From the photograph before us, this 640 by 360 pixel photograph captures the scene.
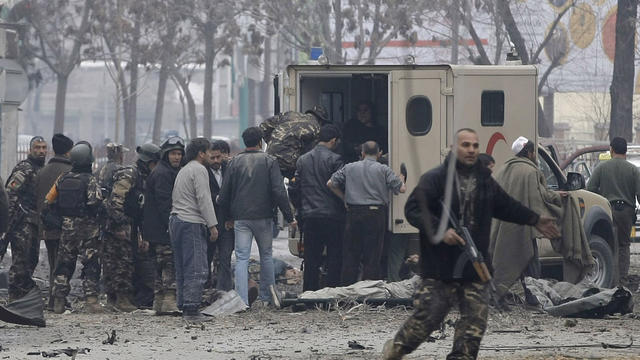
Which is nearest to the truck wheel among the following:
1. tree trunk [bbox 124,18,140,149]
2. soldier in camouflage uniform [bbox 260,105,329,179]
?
soldier in camouflage uniform [bbox 260,105,329,179]

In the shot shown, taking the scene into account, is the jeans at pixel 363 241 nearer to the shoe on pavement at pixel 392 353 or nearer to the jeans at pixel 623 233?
the jeans at pixel 623 233

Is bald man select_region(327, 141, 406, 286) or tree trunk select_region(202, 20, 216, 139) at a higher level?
tree trunk select_region(202, 20, 216, 139)

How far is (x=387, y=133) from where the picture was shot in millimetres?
14352

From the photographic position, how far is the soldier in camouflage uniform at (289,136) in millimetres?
13320

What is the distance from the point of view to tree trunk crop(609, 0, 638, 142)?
82.3 ft

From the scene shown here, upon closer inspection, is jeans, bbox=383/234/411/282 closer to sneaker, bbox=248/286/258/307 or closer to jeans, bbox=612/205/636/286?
sneaker, bbox=248/286/258/307

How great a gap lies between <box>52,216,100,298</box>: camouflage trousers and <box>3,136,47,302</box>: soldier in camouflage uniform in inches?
24.5

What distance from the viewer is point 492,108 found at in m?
13.4

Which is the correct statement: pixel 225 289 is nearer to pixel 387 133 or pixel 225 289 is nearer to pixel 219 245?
pixel 219 245

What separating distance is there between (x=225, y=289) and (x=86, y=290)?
60.0 inches

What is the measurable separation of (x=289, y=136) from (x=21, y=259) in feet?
10.1

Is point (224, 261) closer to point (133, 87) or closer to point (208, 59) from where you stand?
point (208, 59)

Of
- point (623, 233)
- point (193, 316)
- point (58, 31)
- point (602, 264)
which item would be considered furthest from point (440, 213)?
point (58, 31)

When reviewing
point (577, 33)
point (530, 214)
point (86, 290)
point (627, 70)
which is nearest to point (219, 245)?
point (86, 290)
